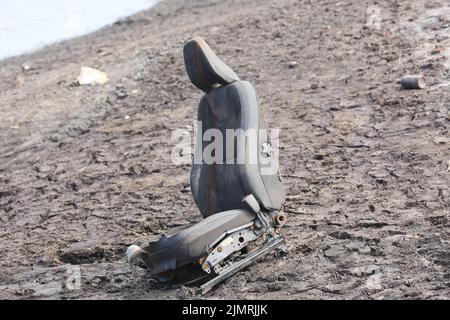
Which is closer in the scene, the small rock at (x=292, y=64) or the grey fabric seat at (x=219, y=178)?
the grey fabric seat at (x=219, y=178)

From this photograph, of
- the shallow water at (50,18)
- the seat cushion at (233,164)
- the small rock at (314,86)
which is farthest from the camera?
the shallow water at (50,18)

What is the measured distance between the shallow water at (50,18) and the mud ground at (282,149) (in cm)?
48

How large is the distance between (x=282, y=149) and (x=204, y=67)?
233 cm

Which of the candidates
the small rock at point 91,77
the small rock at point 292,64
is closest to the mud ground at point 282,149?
the small rock at point 292,64

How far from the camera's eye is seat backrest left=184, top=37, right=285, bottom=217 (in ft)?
18.6

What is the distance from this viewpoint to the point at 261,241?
19.5 ft

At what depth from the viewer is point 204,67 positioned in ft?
19.9

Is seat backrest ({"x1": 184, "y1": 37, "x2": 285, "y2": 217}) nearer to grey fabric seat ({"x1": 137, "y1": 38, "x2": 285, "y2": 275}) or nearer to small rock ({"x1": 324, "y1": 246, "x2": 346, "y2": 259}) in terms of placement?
grey fabric seat ({"x1": 137, "y1": 38, "x2": 285, "y2": 275})

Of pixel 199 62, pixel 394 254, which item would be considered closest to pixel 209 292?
pixel 394 254

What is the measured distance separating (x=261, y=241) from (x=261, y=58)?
5177mm

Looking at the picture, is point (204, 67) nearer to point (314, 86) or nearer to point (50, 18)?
point (314, 86)

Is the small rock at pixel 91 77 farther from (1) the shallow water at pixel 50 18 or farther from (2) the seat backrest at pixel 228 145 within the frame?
(2) the seat backrest at pixel 228 145

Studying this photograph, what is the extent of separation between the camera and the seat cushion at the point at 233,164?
18.5 ft

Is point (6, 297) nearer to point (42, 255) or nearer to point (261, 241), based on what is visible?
point (42, 255)
